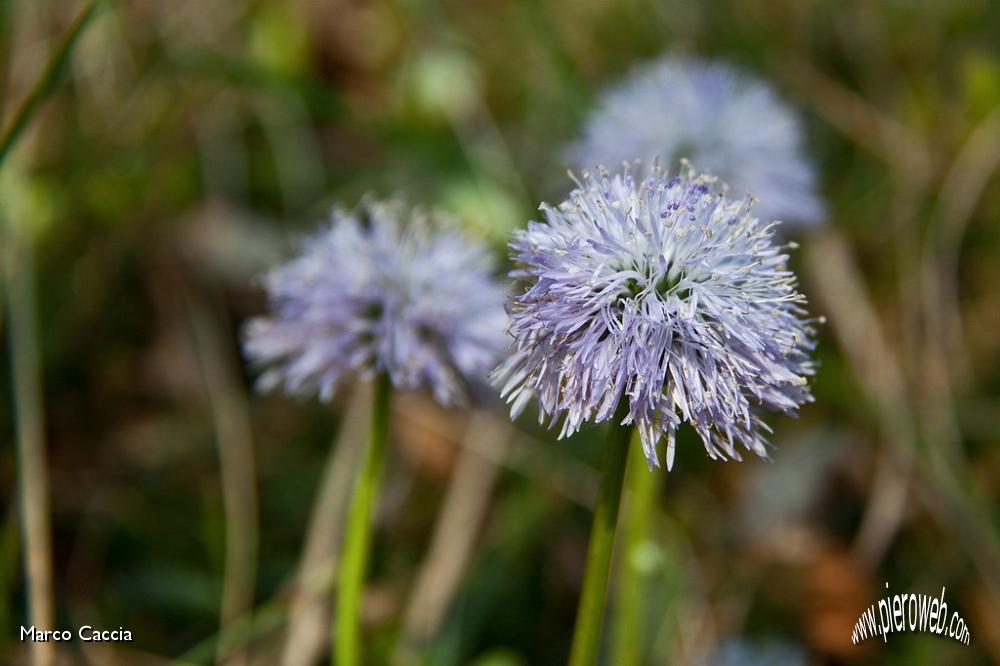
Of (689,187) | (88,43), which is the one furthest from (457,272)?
(88,43)

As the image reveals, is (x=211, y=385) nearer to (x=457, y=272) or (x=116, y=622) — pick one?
(x=116, y=622)

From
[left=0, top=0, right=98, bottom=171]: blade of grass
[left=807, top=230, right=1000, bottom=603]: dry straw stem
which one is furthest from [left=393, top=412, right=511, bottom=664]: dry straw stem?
[left=0, top=0, right=98, bottom=171]: blade of grass

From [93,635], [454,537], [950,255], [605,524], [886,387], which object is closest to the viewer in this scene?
[605,524]

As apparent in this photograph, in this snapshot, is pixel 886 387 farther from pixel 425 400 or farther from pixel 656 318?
pixel 656 318

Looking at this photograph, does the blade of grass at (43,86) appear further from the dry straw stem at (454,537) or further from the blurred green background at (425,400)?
the dry straw stem at (454,537)

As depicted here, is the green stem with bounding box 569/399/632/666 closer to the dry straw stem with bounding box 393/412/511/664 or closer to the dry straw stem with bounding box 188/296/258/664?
the dry straw stem with bounding box 393/412/511/664

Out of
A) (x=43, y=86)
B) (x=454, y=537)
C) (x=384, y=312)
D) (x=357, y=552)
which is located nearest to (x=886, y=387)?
(x=454, y=537)
